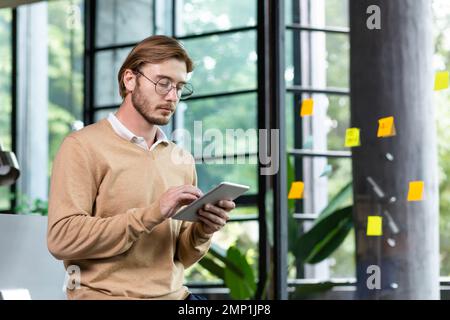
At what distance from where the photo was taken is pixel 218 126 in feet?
16.1

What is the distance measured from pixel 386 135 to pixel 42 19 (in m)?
3.44

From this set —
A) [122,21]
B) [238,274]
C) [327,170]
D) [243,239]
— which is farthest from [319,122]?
[122,21]

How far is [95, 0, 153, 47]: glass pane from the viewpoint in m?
5.42

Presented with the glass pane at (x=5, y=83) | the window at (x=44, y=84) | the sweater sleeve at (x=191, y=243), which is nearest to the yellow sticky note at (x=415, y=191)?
the sweater sleeve at (x=191, y=243)

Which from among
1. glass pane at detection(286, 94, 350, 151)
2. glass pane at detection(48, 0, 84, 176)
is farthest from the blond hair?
glass pane at detection(48, 0, 84, 176)

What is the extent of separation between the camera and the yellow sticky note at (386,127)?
3.56 m

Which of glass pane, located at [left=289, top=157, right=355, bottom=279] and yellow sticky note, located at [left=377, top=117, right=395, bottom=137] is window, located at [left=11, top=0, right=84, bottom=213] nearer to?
glass pane, located at [left=289, top=157, right=355, bottom=279]

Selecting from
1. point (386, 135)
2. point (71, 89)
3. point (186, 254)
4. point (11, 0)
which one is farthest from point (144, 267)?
point (71, 89)

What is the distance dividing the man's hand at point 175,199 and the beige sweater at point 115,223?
0.06 feet

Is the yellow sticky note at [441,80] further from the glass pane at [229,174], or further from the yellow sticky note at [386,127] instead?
the glass pane at [229,174]

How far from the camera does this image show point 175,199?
6.05 feet
